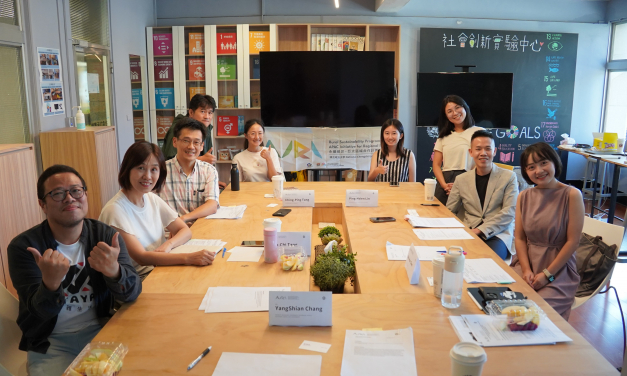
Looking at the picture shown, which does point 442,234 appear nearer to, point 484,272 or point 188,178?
point 484,272

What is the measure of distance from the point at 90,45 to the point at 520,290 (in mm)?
4847

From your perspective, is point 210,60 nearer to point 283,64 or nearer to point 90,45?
point 283,64

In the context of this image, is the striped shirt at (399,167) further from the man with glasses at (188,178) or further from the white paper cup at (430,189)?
the man with glasses at (188,178)

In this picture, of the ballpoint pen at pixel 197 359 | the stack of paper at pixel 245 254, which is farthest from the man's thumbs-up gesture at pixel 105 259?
the stack of paper at pixel 245 254

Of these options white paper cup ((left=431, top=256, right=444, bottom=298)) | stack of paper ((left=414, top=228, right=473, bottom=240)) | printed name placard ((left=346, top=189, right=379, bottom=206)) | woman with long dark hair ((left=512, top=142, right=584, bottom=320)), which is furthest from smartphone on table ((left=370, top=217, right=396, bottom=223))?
white paper cup ((left=431, top=256, right=444, bottom=298))

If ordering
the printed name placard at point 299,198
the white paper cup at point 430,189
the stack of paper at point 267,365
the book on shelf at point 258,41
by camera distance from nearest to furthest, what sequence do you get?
the stack of paper at point 267,365, the printed name placard at point 299,198, the white paper cup at point 430,189, the book on shelf at point 258,41

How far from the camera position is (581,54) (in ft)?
23.0

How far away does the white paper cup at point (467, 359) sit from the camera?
1.14 m

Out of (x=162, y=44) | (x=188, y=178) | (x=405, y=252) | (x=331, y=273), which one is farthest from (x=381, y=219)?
(x=162, y=44)

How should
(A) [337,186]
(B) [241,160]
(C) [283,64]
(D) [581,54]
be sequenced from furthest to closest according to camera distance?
(D) [581,54] < (C) [283,64] < (B) [241,160] < (A) [337,186]

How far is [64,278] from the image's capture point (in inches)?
70.0

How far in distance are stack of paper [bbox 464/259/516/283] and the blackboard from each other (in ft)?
15.8

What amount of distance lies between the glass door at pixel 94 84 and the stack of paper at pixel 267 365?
14.3ft

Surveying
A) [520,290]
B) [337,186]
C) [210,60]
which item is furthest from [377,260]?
[210,60]
